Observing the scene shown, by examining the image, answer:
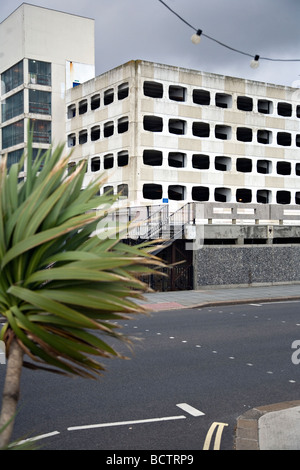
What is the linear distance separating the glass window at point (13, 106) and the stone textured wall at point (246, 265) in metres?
31.3

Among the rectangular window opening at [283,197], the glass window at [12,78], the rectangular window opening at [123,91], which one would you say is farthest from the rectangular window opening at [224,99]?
the glass window at [12,78]

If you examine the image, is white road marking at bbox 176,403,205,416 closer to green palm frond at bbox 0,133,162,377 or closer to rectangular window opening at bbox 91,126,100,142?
green palm frond at bbox 0,133,162,377

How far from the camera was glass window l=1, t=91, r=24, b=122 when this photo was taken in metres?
49.1

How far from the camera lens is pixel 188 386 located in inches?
345

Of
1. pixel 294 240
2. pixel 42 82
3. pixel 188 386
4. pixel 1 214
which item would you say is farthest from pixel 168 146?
pixel 1 214

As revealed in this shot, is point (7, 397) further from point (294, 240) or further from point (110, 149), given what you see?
point (110, 149)

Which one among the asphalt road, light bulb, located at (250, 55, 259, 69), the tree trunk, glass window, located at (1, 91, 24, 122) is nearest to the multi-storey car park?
glass window, located at (1, 91, 24, 122)

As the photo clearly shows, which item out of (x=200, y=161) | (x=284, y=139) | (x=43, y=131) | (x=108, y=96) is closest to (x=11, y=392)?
(x=108, y=96)

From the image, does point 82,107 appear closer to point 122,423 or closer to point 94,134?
point 94,134

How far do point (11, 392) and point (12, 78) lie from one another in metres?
52.4

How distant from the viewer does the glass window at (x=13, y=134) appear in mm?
49603

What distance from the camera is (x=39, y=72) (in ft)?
161

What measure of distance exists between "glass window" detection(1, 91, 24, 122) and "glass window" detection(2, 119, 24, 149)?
0.98 meters

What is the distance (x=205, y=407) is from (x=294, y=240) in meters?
25.9
